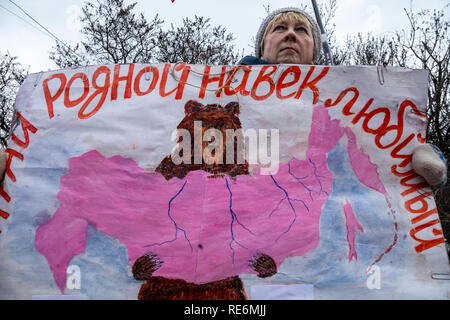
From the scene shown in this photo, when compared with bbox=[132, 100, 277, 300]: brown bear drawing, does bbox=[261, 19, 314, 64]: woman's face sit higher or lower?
higher

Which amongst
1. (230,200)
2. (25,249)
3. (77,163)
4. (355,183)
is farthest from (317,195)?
(25,249)

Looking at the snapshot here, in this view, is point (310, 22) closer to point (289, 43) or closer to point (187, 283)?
point (289, 43)

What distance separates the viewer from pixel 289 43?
152 cm

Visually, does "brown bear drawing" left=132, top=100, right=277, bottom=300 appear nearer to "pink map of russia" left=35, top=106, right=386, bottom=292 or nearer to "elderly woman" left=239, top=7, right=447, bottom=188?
"pink map of russia" left=35, top=106, right=386, bottom=292

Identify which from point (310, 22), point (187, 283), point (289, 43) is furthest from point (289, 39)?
point (187, 283)

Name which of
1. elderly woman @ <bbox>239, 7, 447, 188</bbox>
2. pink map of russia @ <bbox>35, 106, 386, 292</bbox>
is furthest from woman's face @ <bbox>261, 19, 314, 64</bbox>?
pink map of russia @ <bbox>35, 106, 386, 292</bbox>

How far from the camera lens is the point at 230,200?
115 cm

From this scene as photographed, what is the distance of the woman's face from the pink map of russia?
0.53 meters

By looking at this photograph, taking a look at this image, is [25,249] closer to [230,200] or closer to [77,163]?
[77,163]

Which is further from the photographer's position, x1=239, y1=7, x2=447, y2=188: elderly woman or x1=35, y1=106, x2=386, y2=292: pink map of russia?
x1=239, y1=7, x2=447, y2=188: elderly woman

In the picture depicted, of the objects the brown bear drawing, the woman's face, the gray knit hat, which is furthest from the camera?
the gray knit hat

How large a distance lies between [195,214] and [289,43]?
34.7 inches

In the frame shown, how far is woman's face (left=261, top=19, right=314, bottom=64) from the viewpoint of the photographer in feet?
4.95
